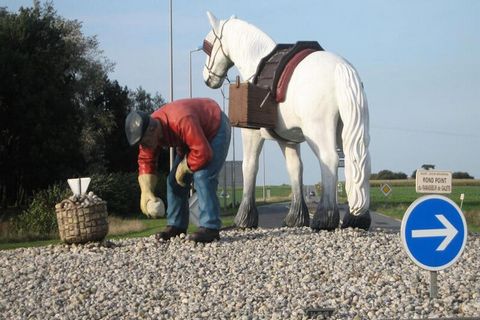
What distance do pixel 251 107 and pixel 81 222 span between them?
2.93m

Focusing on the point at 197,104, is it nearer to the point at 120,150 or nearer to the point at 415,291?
the point at 415,291

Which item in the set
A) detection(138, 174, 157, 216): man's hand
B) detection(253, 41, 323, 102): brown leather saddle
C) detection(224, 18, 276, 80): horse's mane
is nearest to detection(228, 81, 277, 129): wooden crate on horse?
detection(253, 41, 323, 102): brown leather saddle

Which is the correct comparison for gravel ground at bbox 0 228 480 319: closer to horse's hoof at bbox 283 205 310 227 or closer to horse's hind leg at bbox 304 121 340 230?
horse's hind leg at bbox 304 121 340 230

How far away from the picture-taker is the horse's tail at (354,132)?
29.7ft

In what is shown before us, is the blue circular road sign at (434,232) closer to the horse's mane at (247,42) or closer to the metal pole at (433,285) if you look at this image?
the metal pole at (433,285)

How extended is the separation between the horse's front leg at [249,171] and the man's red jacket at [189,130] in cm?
171

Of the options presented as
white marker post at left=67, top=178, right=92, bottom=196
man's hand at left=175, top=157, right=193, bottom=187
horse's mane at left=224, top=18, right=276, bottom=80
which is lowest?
white marker post at left=67, top=178, right=92, bottom=196

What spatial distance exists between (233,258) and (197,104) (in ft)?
7.15

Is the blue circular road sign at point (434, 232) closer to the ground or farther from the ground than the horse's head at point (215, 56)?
closer to the ground

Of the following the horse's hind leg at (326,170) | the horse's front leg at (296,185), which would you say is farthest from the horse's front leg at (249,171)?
the horse's hind leg at (326,170)

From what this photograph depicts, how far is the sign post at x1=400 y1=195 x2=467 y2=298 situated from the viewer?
5570mm

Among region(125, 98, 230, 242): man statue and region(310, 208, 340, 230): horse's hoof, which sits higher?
region(125, 98, 230, 242): man statue

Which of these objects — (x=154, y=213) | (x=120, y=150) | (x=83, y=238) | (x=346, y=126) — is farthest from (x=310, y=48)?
(x=120, y=150)

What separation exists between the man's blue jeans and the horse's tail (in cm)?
156
